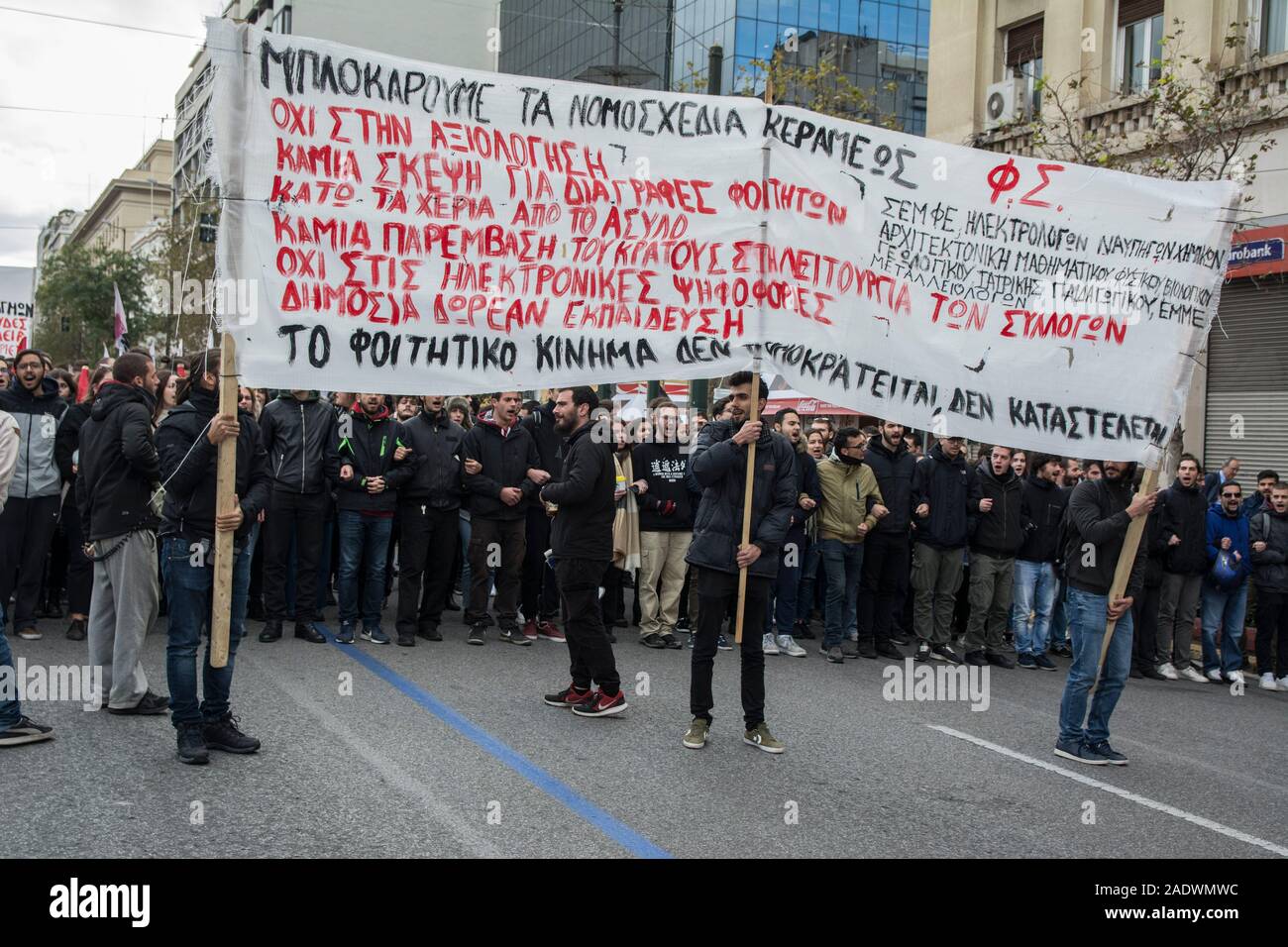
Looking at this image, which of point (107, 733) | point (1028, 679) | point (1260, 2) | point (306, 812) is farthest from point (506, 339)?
point (1260, 2)

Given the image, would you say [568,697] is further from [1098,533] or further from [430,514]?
[1098,533]

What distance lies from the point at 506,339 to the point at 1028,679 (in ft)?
21.6

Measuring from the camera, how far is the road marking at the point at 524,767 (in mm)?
5352

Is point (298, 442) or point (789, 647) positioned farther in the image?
point (789, 647)

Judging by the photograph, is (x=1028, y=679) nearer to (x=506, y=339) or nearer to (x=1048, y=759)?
(x=1048, y=759)

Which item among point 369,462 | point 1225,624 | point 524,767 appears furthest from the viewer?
point 1225,624

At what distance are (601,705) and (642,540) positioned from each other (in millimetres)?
3779

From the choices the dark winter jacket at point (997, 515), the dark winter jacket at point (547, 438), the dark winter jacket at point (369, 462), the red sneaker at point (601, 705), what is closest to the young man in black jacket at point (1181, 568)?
the dark winter jacket at point (997, 515)

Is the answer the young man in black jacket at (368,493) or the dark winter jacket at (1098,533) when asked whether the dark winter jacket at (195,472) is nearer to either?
the young man in black jacket at (368,493)

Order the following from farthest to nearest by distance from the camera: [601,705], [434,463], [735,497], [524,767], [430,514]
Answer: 1. [430,514]
2. [434,463]
3. [601,705]
4. [735,497]
5. [524,767]

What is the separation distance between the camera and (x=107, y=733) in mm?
6730

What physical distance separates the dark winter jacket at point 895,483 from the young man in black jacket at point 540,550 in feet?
10.1

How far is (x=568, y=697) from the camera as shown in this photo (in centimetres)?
805

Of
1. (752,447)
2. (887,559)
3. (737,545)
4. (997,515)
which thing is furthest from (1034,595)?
(752,447)
